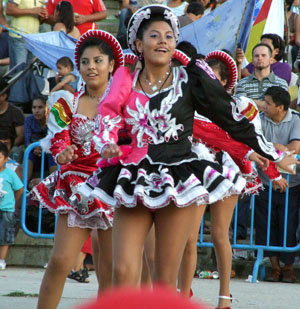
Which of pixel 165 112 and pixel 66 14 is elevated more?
pixel 66 14

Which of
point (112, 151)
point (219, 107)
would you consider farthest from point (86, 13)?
point (112, 151)

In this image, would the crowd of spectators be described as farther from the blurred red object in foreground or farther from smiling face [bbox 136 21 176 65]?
the blurred red object in foreground

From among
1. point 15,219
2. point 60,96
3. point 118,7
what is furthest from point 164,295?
point 118,7

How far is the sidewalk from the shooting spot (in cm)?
585

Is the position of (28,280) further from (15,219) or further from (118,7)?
(118,7)

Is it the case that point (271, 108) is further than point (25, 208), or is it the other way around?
A: point (25, 208)

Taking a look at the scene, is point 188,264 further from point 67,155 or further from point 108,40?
point 108,40

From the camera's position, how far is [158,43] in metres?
3.99

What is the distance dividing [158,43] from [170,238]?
3.50 ft

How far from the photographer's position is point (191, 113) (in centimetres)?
402

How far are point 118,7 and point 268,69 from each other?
591cm

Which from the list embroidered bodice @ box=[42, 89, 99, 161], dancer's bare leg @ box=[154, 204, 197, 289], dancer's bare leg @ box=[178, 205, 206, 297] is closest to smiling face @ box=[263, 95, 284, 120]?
dancer's bare leg @ box=[178, 205, 206, 297]

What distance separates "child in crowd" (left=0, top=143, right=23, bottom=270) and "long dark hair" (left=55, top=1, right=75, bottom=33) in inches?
114

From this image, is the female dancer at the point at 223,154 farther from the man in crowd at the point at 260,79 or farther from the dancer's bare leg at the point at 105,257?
the man in crowd at the point at 260,79
